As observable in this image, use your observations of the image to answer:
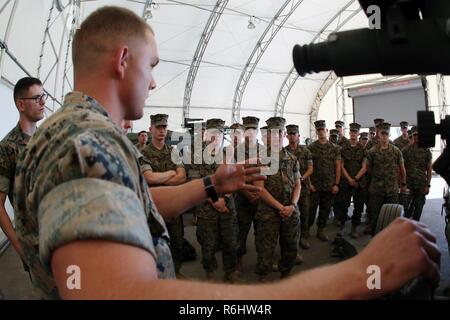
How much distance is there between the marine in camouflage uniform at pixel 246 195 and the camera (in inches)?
141

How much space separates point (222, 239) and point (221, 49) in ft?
36.5

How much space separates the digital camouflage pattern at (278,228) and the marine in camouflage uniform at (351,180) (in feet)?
6.85

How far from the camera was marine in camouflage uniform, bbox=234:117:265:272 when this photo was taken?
3.58m

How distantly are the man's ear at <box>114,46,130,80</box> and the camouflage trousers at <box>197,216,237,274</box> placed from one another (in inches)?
105

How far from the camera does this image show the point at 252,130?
140 inches

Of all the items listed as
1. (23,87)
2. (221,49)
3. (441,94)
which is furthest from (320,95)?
(23,87)

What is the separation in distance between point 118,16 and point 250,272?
3.30 m

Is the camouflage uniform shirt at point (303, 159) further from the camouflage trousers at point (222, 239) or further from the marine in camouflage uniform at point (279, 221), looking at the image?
the camouflage trousers at point (222, 239)

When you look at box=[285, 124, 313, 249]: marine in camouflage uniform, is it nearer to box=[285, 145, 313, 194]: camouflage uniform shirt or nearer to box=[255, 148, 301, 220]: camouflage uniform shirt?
box=[285, 145, 313, 194]: camouflage uniform shirt

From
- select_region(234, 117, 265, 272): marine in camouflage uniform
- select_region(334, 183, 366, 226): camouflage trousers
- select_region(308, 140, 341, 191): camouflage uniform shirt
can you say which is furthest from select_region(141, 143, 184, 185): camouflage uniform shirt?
select_region(334, 183, 366, 226): camouflage trousers

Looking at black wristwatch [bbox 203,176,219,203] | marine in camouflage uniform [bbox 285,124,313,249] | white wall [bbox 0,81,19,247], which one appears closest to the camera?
black wristwatch [bbox 203,176,219,203]

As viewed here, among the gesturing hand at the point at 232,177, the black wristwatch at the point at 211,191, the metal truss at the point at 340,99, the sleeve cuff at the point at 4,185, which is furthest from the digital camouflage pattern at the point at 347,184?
the metal truss at the point at 340,99

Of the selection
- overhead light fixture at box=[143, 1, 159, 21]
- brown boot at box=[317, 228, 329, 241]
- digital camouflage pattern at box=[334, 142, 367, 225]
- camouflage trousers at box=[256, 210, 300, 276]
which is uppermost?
overhead light fixture at box=[143, 1, 159, 21]

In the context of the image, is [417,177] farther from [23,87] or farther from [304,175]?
[23,87]
